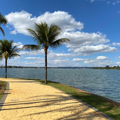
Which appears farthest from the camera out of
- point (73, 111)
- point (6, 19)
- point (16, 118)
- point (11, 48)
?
point (11, 48)

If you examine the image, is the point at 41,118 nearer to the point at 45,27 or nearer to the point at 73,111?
the point at 73,111

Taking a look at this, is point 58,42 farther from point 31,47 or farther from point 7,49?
point 7,49

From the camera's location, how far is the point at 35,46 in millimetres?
14492

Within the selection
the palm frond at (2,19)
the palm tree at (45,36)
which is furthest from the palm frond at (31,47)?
the palm frond at (2,19)

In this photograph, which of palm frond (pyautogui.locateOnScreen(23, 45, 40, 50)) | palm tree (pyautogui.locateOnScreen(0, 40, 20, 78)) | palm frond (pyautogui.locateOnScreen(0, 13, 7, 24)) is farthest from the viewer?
palm tree (pyautogui.locateOnScreen(0, 40, 20, 78))

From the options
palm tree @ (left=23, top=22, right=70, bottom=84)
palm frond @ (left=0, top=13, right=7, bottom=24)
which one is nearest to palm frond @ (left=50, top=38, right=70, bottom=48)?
palm tree @ (left=23, top=22, right=70, bottom=84)

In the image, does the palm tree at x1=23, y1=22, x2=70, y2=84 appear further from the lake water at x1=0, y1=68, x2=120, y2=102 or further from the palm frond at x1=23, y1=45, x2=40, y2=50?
the lake water at x1=0, y1=68, x2=120, y2=102

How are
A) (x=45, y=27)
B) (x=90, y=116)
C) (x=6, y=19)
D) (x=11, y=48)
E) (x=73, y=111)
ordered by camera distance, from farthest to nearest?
1. (x=11, y=48)
2. (x=45, y=27)
3. (x=6, y=19)
4. (x=73, y=111)
5. (x=90, y=116)

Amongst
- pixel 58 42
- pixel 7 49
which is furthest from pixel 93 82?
pixel 7 49

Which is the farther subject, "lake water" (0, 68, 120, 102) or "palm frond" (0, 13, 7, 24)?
"lake water" (0, 68, 120, 102)

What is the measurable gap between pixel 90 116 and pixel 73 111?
0.82m

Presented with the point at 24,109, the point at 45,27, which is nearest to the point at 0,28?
the point at 45,27

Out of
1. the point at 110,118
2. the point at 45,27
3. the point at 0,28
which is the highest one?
the point at 45,27

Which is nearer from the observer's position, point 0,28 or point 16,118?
point 16,118
